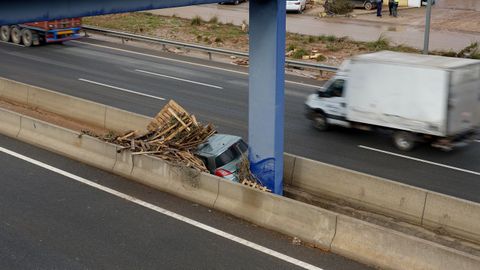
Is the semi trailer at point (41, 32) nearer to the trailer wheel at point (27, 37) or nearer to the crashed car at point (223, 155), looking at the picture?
the trailer wheel at point (27, 37)

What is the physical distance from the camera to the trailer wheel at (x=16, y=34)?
1240 inches

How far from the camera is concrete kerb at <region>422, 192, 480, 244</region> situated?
10.5 meters

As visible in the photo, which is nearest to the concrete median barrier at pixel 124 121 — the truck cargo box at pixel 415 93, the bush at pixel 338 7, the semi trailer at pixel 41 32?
the truck cargo box at pixel 415 93

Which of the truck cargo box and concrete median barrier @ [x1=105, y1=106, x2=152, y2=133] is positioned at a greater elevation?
the truck cargo box

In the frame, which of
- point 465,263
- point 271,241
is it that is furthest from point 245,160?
point 465,263

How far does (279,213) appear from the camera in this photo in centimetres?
1052

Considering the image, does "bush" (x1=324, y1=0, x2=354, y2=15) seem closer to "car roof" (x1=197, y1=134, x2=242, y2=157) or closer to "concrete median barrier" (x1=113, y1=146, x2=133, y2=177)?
"car roof" (x1=197, y1=134, x2=242, y2=157)

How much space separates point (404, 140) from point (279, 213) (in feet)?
22.0

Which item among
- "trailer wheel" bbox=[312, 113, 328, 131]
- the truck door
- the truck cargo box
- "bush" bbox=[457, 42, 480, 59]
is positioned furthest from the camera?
"bush" bbox=[457, 42, 480, 59]

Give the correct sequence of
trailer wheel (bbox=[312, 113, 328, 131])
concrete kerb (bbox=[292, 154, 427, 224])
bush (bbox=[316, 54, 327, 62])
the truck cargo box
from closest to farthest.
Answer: concrete kerb (bbox=[292, 154, 427, 224]) < the truck cargo box < trailer wheel (bbox=[312, 113, 328, 131]) < bush (bbox=[316, 54, 327, 62])

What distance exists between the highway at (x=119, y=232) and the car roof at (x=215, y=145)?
A: 3.92 ft

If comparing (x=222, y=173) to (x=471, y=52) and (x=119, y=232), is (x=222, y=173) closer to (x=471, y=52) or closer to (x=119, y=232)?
(x=119, y=232)

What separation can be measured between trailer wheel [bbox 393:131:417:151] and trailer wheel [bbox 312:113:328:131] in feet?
7.66

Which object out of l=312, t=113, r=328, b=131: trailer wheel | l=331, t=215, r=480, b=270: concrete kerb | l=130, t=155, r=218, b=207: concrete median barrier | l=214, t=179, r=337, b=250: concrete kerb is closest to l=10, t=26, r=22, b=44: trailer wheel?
l=312, t=113, r=328, b=131: trailer wheel
